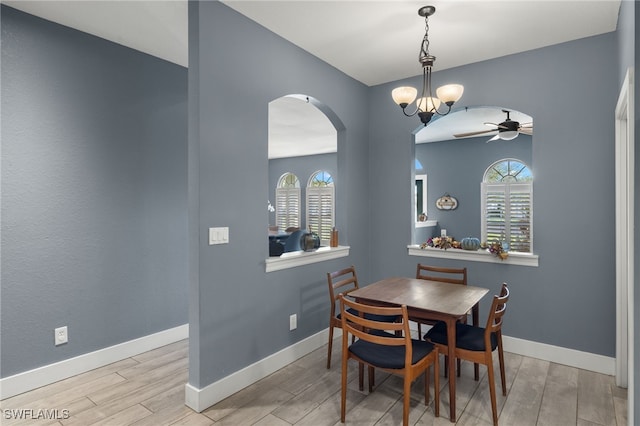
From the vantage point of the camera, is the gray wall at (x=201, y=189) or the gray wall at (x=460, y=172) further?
the gray wall at (x=460, y=172)

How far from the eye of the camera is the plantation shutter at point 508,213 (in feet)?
21.5

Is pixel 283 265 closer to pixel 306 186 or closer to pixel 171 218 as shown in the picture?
pixel 171 218

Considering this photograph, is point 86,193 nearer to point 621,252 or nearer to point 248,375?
point 248,375

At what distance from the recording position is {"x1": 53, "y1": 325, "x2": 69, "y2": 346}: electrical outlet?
8.96ft

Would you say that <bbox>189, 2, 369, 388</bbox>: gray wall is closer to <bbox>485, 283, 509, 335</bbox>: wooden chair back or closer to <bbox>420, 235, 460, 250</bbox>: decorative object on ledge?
<bbox>420, 235, 460, 250</bbox>: decorative object on ledge

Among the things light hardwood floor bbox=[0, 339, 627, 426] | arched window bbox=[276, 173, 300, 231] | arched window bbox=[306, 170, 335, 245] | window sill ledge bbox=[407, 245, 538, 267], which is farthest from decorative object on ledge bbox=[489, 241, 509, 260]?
arched window bbox=[276, 173, 300, 231]

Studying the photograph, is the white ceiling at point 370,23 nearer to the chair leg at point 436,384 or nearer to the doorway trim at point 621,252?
the doorway trim at point 621,252

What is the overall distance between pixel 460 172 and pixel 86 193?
22.3 ft

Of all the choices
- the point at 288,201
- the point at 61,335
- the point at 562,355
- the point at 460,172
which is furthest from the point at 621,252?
the point at 288,201

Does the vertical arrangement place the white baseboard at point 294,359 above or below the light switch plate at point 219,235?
below

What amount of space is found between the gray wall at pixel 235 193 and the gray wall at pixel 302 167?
5.96 meters

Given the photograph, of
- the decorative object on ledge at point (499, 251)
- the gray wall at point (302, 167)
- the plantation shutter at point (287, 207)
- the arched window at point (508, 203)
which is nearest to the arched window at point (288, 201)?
the plantation shutter at point (287, 207)

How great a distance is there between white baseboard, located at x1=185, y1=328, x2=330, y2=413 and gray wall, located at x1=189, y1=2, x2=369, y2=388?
5 cm

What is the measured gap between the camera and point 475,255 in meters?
3.51
